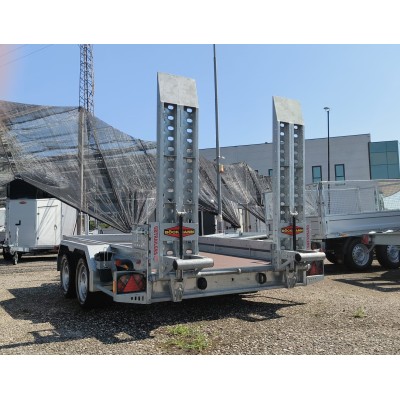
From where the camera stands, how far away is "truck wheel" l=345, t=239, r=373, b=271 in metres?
11.0

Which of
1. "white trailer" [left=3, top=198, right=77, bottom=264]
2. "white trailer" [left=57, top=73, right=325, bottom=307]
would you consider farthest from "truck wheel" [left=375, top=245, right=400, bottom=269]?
"white trailer" [left=3, top=198, right=77, bottom=264]

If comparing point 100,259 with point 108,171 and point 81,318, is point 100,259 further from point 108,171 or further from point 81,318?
point 108,171

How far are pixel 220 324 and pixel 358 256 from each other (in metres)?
6.72

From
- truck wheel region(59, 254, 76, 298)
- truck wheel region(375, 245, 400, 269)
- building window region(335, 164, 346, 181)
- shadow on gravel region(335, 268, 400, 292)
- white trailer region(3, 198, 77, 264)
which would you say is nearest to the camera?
truck wheel region(59, 254, 76, 298)

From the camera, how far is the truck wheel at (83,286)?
6230 millimetres

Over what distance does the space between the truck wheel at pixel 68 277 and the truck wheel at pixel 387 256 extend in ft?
26.8

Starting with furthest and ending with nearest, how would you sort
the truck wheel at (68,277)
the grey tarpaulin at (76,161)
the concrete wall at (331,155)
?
the concrete wall at (331,155) → the grey tarpaulin at (76,161) → the truck wheel at (68,277)

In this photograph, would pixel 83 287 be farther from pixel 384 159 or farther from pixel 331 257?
pixel 384 159

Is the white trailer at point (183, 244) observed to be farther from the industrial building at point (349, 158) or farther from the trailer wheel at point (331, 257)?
the industrial building at point (349, 158)

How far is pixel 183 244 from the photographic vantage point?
5.14 m

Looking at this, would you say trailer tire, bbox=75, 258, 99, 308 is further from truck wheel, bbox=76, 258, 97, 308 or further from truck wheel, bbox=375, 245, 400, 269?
truck wheel, bbox=375, 245, 400, 269

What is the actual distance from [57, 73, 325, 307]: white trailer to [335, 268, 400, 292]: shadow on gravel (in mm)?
2788

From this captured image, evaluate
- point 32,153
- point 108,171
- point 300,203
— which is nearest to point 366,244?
point 300,203

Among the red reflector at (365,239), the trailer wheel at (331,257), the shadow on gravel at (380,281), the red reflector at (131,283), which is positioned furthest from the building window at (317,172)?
the red reflector at (131,283)
